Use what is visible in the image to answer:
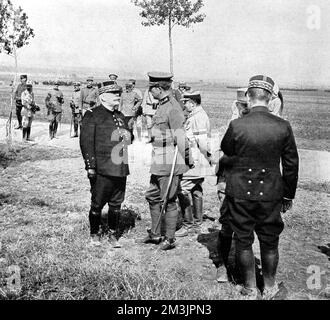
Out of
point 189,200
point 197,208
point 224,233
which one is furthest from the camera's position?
point 197,208

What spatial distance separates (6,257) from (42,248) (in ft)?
1.44

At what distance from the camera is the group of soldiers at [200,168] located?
3.62 metres

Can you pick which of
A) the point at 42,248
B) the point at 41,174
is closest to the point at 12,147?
the point at 41,174

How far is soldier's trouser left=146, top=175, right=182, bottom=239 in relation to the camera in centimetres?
504

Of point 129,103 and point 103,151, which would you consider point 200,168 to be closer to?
point 103,151

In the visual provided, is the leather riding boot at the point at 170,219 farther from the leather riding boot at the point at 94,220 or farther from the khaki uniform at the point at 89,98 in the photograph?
the khaki uniform at the point at 89,98

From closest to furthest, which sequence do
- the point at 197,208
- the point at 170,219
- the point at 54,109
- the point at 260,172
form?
1. the point at 260,172
2. the point at 170,219
3. the point at 197,208
4. the point at 54,109

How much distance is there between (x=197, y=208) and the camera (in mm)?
6035

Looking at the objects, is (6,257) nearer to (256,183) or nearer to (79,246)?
(79,246)

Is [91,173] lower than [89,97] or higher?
lower

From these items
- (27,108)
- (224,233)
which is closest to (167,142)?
(224,233)

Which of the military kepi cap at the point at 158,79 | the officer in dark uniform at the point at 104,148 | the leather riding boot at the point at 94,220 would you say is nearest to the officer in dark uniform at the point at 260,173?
the military kepi cap at the point at 158,79

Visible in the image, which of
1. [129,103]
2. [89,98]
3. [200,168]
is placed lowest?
[200,168]

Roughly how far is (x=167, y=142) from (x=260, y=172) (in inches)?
65.8
